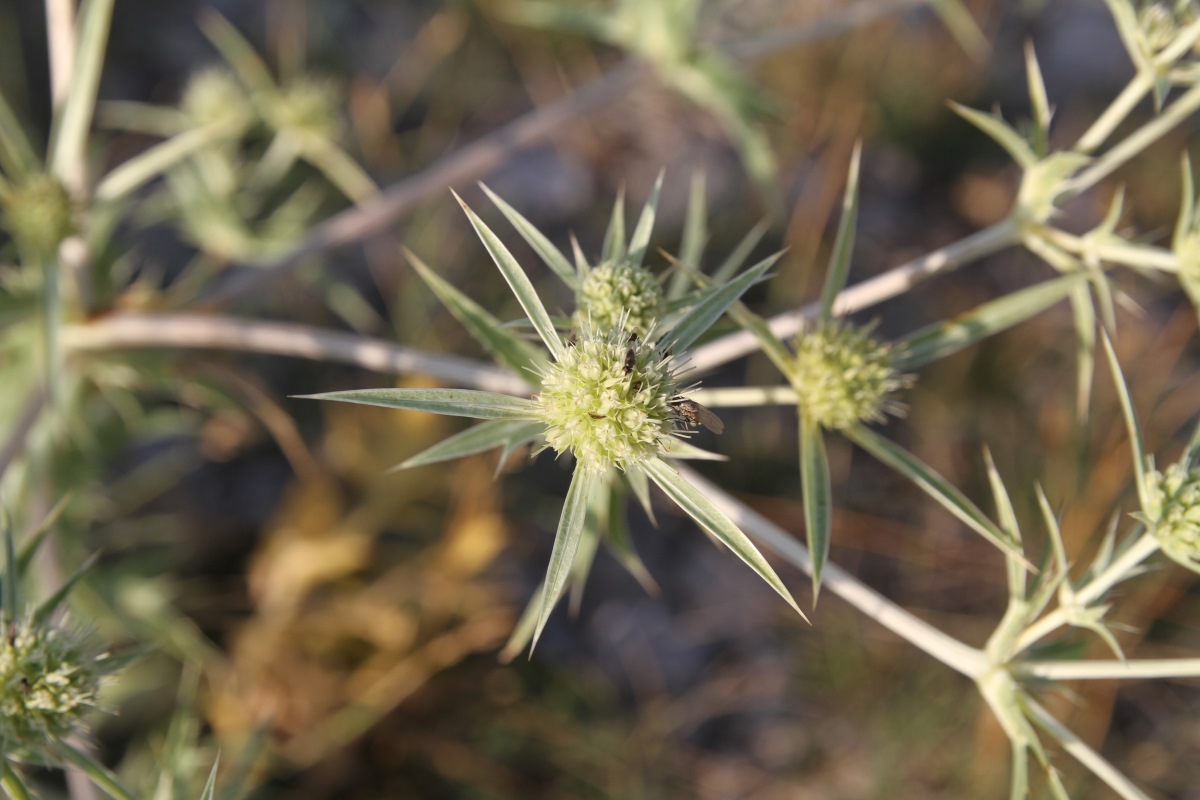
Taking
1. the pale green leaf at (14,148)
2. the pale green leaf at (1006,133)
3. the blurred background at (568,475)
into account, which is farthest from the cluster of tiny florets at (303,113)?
the pale green leaf at (1006,133)

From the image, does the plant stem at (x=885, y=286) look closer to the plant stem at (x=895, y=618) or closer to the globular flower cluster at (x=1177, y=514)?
the plant stem at (x=895, y=618)

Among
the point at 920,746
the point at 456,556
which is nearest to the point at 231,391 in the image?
the point at 456,556

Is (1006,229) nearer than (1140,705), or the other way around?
(1006,229)

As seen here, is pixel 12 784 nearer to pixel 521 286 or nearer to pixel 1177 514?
pixel 521 286

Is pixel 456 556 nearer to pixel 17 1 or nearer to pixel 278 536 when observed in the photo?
pixel 278 536

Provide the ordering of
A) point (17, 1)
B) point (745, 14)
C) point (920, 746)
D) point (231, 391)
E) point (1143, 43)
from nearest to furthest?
point (1143, 43) < point (231, 391) < point (920, 746) < point (17, 1) < point (745, 14)

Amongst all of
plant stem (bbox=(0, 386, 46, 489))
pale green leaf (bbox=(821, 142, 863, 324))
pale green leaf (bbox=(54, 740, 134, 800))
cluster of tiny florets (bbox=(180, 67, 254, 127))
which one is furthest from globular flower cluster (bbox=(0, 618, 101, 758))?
cluster of tiny florets (bbox=(180, 67, 254, 127))

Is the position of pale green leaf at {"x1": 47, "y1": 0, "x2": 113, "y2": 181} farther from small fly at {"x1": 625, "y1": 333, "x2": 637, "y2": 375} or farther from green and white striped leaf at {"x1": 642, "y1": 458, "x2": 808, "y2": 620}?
green and white striped leaf at {"x1": 642, "y1": 458, "x2": 808, "y2": 620}
